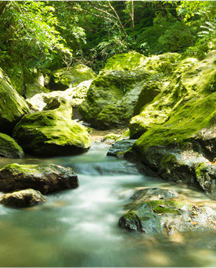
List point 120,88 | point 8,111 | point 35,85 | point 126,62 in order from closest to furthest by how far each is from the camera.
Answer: point 8,111 < point 120,88 < point 126,62 < point 35,85

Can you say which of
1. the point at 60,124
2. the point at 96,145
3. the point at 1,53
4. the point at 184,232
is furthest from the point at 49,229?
the point at 1,53

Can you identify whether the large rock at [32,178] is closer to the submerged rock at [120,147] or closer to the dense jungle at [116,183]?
Result: the dense jungle at [116,183]

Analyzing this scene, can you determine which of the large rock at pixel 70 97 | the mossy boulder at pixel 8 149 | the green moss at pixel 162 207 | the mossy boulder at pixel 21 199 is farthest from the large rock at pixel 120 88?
the green moss at pixel 162 207

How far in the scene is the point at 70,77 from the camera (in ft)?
61.7

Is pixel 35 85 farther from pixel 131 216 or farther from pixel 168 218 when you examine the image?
pixel 168 218

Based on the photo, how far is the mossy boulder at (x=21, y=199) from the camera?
10.0 ft

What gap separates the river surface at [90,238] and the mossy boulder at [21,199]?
0.09m

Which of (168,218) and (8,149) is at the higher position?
→ (168,218)

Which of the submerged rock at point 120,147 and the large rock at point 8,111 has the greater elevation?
the large rock at point 8,111

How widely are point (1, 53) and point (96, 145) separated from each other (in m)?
7.33

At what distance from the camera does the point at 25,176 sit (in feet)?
11.0

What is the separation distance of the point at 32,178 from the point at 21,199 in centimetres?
38

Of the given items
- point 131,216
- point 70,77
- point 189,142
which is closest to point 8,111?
point 189,142

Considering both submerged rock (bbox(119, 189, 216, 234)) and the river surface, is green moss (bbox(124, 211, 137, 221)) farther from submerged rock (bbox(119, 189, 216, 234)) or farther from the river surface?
the river surface
